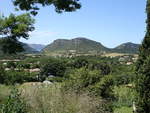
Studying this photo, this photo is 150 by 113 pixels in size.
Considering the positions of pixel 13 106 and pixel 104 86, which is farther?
pixel 104 86

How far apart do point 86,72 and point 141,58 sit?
6761 mm

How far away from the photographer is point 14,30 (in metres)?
12.8

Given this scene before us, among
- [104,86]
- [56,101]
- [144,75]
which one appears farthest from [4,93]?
[104,86]

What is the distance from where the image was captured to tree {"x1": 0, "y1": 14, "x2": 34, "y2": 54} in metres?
11.7

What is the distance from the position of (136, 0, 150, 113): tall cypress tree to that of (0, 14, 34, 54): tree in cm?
706

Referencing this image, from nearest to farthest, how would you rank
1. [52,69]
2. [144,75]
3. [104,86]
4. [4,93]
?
[4,93], [144,75], [104,86], [52,69]

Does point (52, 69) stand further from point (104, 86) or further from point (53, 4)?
point (53, 4)

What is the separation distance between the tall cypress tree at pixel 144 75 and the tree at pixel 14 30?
23.2ft

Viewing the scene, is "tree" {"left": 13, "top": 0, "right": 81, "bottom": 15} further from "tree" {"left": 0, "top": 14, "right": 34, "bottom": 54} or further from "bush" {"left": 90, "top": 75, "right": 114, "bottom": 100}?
"bush" {"left": 90, "top": 75, "right": 114, "bottom": 100}

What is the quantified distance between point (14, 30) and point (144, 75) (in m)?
8.12

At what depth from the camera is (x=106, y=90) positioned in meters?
26.9

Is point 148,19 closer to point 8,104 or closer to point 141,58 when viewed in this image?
point 141,58

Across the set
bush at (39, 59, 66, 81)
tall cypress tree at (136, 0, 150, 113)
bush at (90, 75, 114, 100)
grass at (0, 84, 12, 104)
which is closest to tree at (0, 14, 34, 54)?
grass at (0, 84, 12, 104)

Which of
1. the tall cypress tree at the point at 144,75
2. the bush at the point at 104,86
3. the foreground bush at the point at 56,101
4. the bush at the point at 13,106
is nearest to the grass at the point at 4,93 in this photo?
the foreground bush at the point at 56,101
